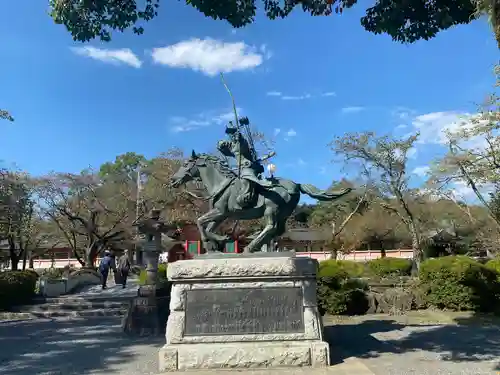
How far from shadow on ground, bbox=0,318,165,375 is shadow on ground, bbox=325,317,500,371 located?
3.45m

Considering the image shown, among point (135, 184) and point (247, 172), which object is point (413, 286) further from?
point (135, 184)

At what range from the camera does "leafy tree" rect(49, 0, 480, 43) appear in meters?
6.73

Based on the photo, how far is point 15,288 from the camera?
17906 millimetres

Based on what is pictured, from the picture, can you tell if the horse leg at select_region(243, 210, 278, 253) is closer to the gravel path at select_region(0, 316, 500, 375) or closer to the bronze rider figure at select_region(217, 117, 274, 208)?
the bronze rider figure at select_region(217, 117, 274, 208)

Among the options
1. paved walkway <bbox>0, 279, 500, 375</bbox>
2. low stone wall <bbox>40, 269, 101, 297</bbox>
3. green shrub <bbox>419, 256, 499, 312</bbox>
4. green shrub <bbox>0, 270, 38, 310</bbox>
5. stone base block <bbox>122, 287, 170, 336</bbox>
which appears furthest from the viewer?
low stone wall <bbox>40, 269, 101, 297</bbox>

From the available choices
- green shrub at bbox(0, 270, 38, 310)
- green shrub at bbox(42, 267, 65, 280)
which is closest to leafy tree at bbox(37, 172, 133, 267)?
green shrub at bbox(42, 267, 65, 280)

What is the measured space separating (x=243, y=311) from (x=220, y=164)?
8.93 ft

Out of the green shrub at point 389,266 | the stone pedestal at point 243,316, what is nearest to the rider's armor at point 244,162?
the stone pedestal at point 243,316

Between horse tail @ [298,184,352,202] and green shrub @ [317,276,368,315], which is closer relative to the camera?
horse tail @ [298,184,352,202]

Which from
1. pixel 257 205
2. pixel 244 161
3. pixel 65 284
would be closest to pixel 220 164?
pixel 244 161

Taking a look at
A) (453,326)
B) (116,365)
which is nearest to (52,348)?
(116,365)

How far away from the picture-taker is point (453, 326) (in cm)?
1117

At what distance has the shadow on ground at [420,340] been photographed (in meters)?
7.43

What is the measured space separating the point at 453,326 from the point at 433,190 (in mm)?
15533
